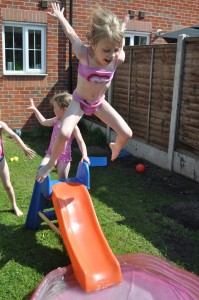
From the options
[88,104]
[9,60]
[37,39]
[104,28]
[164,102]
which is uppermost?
[37,39]

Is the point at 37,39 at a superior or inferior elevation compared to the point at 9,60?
superior

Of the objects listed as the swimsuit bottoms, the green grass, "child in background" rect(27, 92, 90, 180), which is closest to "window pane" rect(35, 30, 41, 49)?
the green grass

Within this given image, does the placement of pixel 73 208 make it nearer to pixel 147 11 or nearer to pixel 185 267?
pixel 185 267

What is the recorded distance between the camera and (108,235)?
4.32 metres


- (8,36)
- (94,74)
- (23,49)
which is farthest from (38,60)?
(94,74)

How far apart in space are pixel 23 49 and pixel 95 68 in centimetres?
710

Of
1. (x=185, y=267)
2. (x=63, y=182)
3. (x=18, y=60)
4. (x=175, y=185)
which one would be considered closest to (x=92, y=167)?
(x=175, y=185)

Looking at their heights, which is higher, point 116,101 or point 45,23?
point 45,23

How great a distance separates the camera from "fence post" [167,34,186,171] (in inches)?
252

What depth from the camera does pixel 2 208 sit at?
4941mm

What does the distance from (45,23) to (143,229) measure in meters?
7.16

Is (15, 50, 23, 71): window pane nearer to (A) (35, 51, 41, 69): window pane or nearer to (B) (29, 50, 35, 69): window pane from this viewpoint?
(B) (29, 50, 35, 69): window pane

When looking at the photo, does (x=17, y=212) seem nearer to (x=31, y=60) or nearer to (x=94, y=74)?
(x=94, y=74)

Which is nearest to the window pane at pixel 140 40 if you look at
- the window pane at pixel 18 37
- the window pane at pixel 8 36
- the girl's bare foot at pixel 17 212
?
the window pane at pixel 18 37
